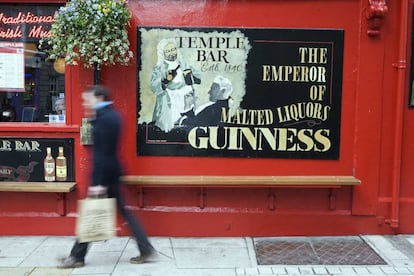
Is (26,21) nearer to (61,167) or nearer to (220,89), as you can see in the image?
(61,167)

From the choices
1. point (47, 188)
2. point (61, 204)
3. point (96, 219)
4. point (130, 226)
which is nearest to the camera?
point (96, 219)

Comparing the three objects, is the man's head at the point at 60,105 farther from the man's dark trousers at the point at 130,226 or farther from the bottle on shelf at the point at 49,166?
the man's dark trousers at the point at 130,226

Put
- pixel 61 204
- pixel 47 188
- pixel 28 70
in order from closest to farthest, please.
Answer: pixel 47 188 < pixel 61 204 < pixel 28 70

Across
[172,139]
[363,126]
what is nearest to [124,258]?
[172,139]

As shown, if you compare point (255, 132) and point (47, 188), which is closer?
point (47, 188)

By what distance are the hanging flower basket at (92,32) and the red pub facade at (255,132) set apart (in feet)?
1.25

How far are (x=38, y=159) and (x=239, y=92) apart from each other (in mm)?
2507

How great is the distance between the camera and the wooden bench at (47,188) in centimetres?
595

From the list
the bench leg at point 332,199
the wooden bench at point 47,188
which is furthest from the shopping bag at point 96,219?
the bench leg at point 332,199

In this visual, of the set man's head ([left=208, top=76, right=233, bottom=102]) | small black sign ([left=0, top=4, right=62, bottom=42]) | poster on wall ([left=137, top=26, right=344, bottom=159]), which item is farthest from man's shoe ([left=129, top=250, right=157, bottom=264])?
small black sign ([left=0, top=4, right=62, bottom=42])

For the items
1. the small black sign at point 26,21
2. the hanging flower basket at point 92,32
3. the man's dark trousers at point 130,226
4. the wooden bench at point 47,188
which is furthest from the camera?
the small black sign at point 26,21

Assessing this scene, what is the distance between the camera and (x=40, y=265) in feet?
17.5

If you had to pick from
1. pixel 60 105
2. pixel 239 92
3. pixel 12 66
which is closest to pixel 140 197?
pixel 60 105

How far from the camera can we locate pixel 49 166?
20.1 feet
